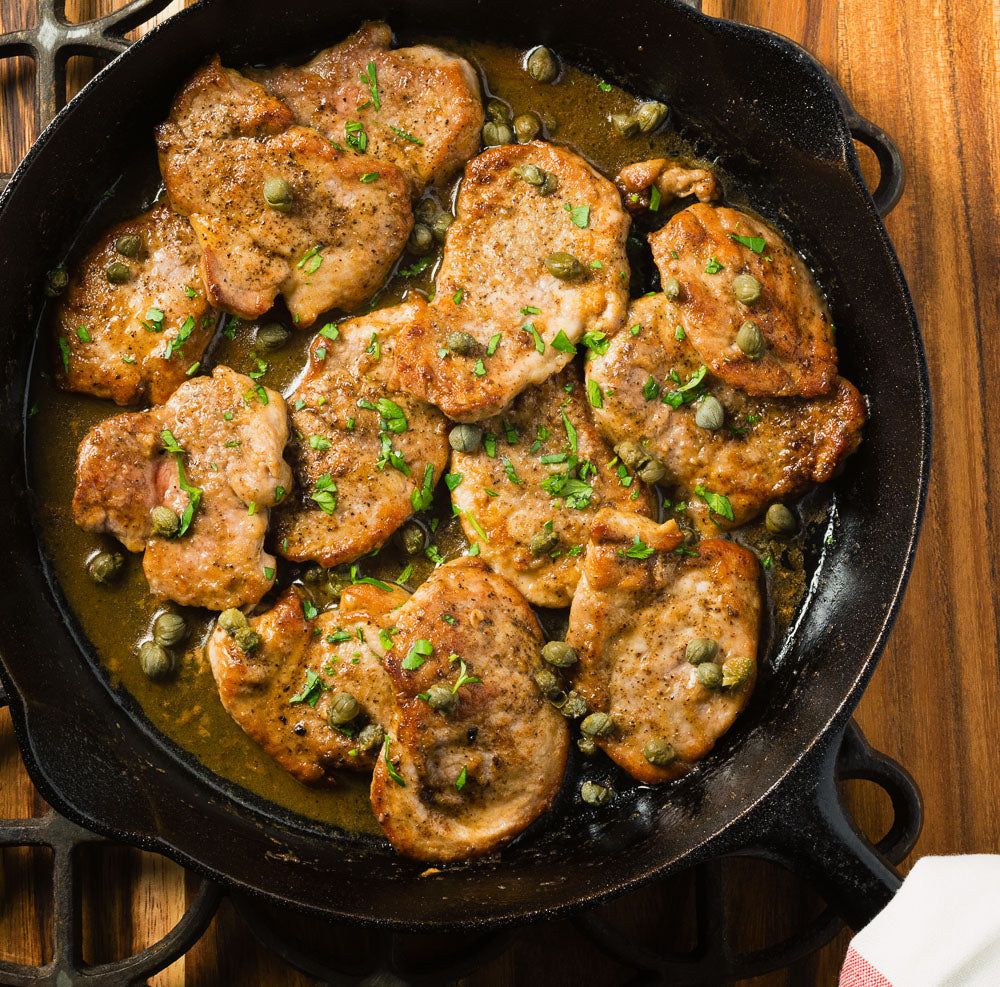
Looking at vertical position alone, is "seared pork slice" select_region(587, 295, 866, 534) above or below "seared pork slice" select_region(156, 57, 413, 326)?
below

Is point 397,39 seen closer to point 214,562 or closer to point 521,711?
point 214,562

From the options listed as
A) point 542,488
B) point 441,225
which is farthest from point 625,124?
point 542,488

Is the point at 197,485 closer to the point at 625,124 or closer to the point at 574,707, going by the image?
the point at 574,707

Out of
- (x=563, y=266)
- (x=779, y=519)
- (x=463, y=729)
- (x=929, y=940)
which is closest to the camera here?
→ (x=929, y=940)

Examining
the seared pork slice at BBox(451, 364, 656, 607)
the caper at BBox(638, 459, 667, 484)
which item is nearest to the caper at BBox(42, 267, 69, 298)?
the seared pork slice at BBox(451, 364, 656, 607)

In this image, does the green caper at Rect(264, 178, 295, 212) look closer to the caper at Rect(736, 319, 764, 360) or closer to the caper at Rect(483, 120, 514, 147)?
the caper at Rect(483, 120, 514, 147)

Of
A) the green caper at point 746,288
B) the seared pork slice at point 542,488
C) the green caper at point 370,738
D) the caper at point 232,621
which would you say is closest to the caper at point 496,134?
the seared pork slice at point 542,488
